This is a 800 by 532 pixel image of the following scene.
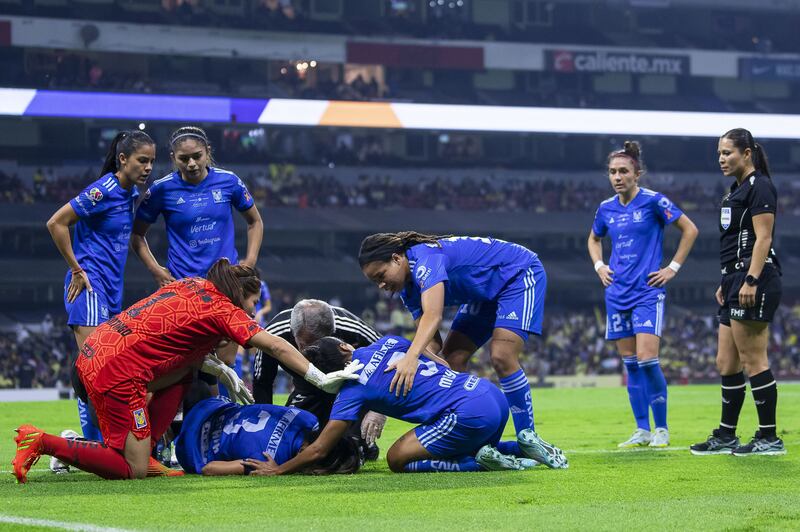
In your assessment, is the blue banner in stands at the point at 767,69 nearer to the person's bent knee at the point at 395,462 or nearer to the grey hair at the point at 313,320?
the grey hair at the point at 313,320

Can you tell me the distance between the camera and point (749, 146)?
25.5 feet

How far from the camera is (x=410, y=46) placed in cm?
4072

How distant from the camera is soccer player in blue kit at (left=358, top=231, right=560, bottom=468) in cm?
646

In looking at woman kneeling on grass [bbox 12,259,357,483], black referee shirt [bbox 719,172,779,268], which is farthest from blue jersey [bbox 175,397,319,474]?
black referee shirt [bbox 719,172,779,268]

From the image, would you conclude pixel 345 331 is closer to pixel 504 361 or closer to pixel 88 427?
pixel 504 361

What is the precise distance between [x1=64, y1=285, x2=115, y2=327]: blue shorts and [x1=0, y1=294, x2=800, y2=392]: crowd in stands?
1848cm

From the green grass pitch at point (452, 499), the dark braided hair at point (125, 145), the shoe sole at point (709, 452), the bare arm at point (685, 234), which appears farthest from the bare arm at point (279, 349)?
the bare arm at point (685, 234)

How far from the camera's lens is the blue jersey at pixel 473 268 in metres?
6.98

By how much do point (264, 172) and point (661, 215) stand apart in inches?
1192

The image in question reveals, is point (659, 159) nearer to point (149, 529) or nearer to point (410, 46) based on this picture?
point (410, 46)

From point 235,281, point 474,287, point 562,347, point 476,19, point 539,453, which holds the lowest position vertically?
point 562,347

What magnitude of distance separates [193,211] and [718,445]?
4.17m

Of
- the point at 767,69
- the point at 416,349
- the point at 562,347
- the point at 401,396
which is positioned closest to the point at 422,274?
the point at 416,349

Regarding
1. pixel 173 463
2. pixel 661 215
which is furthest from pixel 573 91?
pixel 173 463
